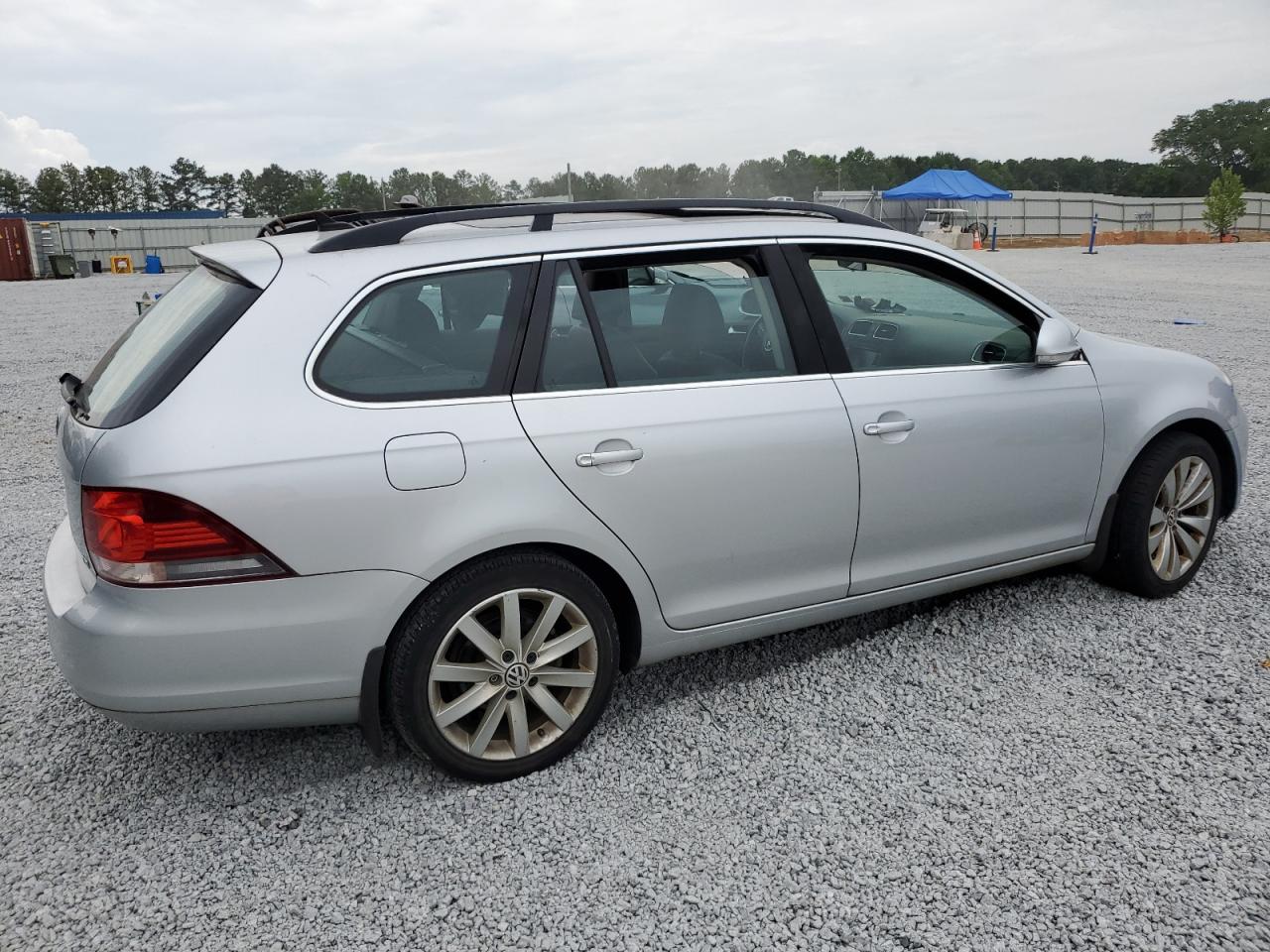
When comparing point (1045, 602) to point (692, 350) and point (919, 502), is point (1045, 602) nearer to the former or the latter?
point (919, 502)

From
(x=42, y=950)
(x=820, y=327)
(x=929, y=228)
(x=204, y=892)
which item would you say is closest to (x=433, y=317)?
(x=820, y=327)

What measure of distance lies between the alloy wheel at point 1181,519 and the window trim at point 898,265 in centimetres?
94

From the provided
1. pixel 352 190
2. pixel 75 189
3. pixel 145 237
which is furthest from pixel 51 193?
pixel 145 237

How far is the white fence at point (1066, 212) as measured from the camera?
5481cm

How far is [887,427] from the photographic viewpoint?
3.42 m

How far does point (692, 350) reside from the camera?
3.25m

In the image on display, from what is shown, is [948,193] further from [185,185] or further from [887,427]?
[185,185]

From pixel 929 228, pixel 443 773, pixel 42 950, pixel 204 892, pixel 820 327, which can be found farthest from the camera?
pixel 929 228

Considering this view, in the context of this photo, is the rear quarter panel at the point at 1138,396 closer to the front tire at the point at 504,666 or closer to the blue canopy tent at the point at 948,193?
the front tire at the point at 504,666

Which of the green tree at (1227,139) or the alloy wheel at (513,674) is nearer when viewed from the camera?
the alloy wheel at (513,674)

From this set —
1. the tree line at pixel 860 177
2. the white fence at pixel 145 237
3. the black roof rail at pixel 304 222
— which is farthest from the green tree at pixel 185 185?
the black roof rail at pixel 304 222

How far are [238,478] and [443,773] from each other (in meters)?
1.14

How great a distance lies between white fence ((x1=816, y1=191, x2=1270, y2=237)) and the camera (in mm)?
54812

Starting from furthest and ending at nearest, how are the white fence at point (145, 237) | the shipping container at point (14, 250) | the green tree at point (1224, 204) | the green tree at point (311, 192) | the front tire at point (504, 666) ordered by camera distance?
the green tree at point (311, 192), the white fence at point (145, 237), the green tree at point (1224, 204), the shipping container at point (14, 250), the front tire at point (504, 666)
